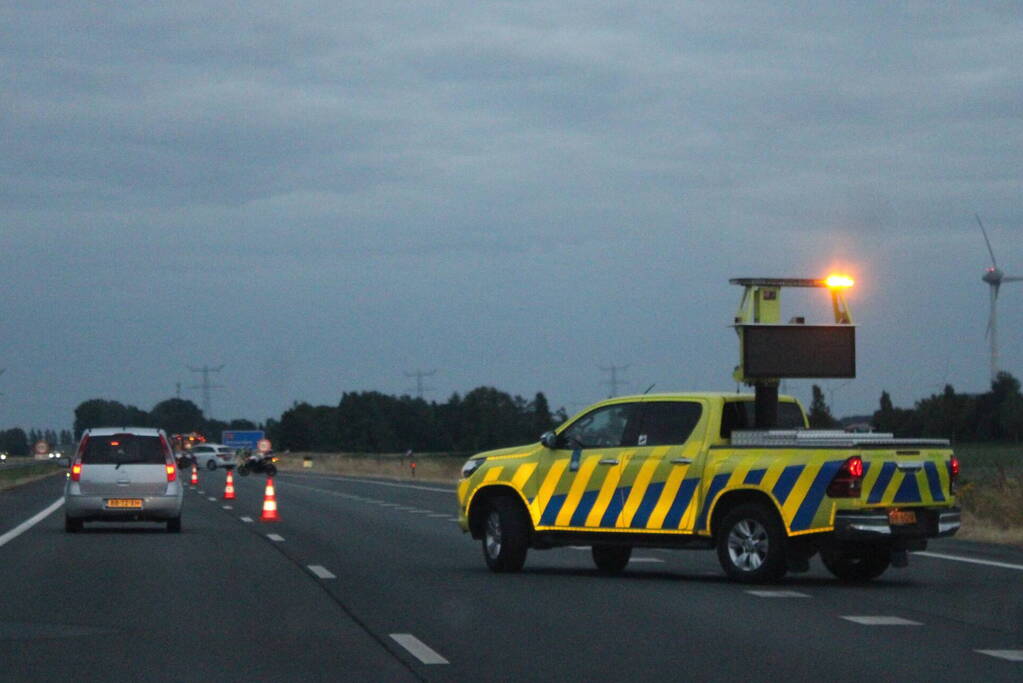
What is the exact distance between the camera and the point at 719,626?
1361 centimetres

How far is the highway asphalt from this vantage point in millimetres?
11250

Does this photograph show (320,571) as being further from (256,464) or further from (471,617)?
(256,464)

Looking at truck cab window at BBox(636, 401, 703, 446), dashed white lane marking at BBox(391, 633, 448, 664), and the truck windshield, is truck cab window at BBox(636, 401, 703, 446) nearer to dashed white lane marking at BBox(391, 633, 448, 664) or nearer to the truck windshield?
the truck windshield

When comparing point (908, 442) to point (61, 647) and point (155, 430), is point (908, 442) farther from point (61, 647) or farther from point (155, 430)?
point (155, 430)

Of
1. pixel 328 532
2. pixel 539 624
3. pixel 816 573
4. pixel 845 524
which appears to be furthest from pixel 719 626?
pixel 328 532

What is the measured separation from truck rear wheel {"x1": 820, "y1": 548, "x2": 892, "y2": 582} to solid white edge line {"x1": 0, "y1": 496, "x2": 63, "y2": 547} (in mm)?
11331

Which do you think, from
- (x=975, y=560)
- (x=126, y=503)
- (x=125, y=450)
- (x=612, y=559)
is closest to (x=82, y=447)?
(x=125, y=450)

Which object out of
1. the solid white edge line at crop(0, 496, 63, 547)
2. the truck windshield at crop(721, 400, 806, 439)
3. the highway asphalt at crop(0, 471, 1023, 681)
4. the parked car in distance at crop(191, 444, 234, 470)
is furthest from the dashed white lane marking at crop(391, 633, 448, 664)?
the parked car in distance at crop(191, 444, 234, 470)

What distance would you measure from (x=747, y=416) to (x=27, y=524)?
1599 cm

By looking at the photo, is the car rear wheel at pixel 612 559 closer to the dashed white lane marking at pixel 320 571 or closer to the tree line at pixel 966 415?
the dashed white lane marking at pixel 320 571

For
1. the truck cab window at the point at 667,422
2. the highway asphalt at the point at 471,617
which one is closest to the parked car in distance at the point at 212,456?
the highway asphalt at the point at 471,617

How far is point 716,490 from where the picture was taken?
696 inches

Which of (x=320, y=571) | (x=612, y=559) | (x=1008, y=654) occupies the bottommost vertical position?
(x=1008, y=654)

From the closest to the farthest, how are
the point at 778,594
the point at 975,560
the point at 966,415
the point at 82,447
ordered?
the point at 778,594 < the point at 975,560 < the point at 82,447 < the point at 966,415
